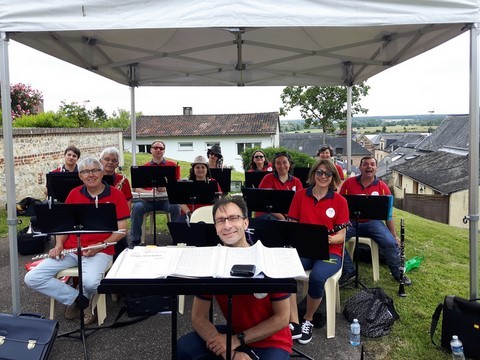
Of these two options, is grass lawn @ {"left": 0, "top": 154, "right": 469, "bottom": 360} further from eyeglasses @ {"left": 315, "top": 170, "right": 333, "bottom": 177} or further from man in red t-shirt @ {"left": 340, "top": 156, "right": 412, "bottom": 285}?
eyeglasses @ {"left": 315, "top": 170, "right": 333, "bottom": 177}

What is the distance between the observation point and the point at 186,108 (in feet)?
141

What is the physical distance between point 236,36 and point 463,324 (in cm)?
390

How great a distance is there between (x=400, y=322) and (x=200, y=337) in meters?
2.25

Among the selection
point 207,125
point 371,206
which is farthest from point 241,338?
point 207,125

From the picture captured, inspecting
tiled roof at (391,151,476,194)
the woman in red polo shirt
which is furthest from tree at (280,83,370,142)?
the woman in red polo shirt

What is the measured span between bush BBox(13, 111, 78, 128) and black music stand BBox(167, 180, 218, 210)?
27.2 feet

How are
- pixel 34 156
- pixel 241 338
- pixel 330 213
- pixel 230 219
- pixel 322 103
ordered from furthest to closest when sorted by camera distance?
pixel 322 103, pixel 34 156, pixel 330 213, pixel 230 219, pixel 241 338

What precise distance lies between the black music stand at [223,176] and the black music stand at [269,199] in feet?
4.03

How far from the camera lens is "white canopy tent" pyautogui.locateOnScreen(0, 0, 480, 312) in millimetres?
2797

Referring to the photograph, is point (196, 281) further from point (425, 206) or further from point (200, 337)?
point (425, 206)

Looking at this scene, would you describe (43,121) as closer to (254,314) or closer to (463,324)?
(254,314)

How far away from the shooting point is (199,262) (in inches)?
69.1

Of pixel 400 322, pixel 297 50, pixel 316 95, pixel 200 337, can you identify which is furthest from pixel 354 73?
pixel 316 95

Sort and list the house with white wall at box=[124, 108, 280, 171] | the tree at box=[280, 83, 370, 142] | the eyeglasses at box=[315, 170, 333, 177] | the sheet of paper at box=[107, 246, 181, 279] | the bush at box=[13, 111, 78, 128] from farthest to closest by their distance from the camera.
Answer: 1. the house with white wall at box=[124, 108, 280, 171]
2. the tree at box=[280, 83, 370, 142]
3. the bush at box=[13, 111, 78, 128]
4. the eyeglasses at box=[315, 170, 333, 177]
5. the sheet of paper at box=[107, 246, 181, 279]
